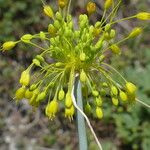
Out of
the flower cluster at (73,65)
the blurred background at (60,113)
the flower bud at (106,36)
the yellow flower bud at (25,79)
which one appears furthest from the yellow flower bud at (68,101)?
the blurred background at (60,113)

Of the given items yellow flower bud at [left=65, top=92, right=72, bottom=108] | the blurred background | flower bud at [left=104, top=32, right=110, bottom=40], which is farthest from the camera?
the blurred background

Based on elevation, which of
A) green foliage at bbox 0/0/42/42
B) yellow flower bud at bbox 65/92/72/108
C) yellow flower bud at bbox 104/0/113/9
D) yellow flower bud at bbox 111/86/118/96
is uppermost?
green foliage at bbox 0/0/42/42

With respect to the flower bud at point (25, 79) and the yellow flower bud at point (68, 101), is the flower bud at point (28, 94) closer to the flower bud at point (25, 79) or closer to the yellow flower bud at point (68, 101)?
the flower bud at point (25, 79)

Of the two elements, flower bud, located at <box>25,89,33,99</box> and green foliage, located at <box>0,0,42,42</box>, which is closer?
flower bud, located at <box>25,89,33,99</box>

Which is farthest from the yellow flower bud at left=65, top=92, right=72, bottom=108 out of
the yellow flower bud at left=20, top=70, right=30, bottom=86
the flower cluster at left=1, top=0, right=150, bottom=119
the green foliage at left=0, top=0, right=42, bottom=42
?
the green foliage at left=0, top=0, right=42, bottom=42

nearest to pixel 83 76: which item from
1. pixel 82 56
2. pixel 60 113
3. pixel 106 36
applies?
pixel 82 56

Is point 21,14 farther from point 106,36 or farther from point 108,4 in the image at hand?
point 106,36

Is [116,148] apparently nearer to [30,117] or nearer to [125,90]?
[30,117]

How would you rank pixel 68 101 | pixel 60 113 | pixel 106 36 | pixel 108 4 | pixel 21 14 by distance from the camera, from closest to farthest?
pixel 68 101 < pixel 106 36 < pixel 108 4 < pixel 60 113 < pixel 21 14

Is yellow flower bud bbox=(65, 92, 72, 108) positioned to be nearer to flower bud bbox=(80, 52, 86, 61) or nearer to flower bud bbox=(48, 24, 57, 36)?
flower bud bbox=(80, 52, 86, 61)
